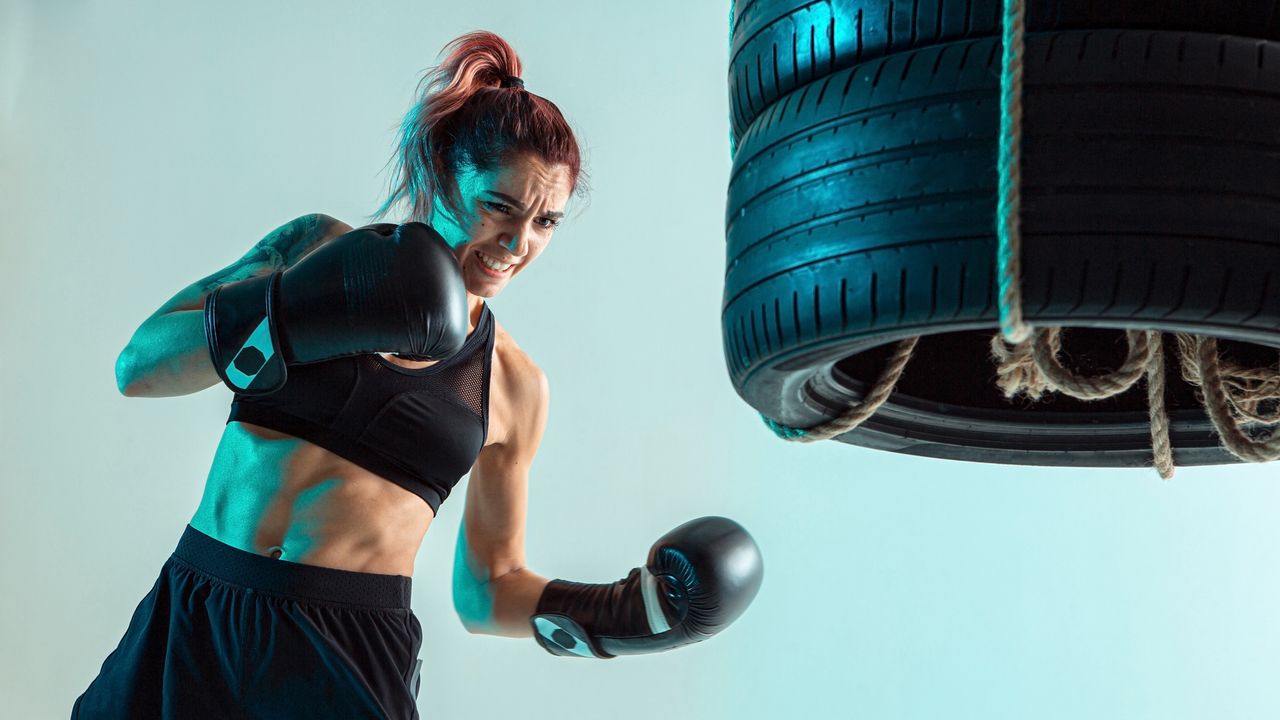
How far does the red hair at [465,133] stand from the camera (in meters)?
1.49

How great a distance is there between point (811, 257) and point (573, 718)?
88.6 inches

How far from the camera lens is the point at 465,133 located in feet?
4.95

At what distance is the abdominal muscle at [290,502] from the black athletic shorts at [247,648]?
0.07 feet

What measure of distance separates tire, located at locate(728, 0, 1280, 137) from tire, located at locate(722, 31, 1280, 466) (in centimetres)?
2

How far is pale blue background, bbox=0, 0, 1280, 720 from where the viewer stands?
260 centimetres

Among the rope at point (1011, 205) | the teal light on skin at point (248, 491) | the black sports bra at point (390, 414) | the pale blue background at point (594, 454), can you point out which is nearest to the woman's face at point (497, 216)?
the black sports bra at point (390, 414)

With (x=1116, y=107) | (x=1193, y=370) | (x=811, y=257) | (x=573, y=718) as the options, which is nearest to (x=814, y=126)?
(x=811, y=257)

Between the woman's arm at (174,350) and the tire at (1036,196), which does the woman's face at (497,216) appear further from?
the tire at (1036,196)

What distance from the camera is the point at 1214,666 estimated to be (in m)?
2.53

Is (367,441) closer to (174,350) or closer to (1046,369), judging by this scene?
(174,350)

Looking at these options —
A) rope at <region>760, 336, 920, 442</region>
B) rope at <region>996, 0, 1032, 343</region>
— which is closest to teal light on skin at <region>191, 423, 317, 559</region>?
rope at <region>760, 336, 920, 442</region>

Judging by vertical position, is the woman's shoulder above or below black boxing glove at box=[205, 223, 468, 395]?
above

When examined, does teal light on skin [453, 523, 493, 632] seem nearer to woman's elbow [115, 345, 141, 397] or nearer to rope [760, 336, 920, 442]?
woman's elbow [115, 345, 141, 397]

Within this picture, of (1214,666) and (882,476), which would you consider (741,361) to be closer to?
(882,476)
